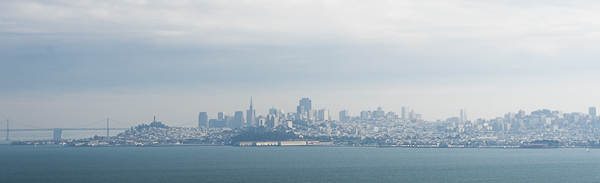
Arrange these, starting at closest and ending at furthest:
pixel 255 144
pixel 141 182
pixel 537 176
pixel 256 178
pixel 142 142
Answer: pixel 141 182
pixel 256 178
pixel 537 176
pixel 255 144
pixel 142 142

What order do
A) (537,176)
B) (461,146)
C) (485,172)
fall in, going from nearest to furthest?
(537,176)
(485,172)
(461,146)

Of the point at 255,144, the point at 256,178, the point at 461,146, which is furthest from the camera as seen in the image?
the point at 255,144

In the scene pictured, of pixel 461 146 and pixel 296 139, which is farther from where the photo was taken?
pixel 296 139

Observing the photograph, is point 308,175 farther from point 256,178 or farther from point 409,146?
point 409,146

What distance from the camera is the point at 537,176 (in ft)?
209

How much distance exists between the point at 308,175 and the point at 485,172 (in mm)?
18264

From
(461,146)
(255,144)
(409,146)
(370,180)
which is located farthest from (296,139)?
(370,180)

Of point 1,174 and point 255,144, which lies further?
point 255,144

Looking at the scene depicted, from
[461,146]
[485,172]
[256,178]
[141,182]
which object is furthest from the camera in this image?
[461,146]

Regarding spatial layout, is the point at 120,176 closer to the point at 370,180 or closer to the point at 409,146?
the point at 370,180

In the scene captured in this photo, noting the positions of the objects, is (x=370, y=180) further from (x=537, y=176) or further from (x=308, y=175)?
(x=537, y=176)

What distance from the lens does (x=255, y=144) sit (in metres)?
184

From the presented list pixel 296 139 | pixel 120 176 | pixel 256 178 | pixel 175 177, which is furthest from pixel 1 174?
pixel 296 139

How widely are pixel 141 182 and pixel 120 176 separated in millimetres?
6999
